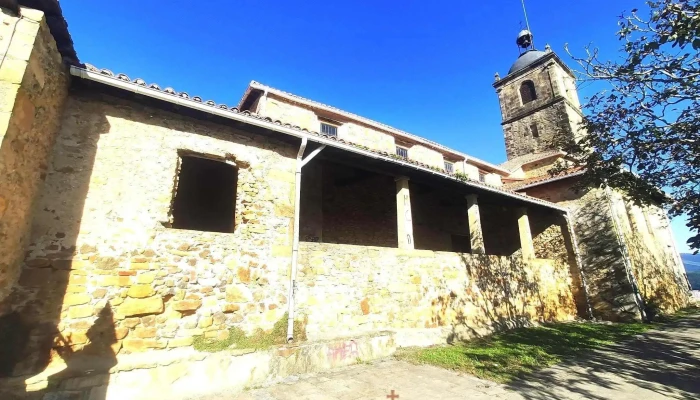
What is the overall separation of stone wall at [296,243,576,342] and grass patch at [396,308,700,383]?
0.54 m

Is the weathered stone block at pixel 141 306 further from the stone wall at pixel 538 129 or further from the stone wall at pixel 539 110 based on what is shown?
the stone wall at pixel 539 110

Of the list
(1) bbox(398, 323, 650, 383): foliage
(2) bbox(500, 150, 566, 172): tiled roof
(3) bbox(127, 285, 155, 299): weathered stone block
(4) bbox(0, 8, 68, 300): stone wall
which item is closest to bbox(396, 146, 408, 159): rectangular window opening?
(2) bbox(500, 150, 566, 172): tiled roof

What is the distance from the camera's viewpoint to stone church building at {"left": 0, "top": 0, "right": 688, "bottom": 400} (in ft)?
12.2

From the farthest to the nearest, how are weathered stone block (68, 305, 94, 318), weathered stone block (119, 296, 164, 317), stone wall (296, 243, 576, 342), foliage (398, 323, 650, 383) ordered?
stone wall (296, 243, 576, 342) < foliage (398, 323, 650, 383) < weathered stone block (119, 296, 164, 317) < weathered stone block (68, 305, 94, 318)

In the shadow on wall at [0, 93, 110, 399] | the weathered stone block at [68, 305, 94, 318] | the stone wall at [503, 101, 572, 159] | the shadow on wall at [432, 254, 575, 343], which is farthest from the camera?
the stone wall at [503, 101, 572, 159]

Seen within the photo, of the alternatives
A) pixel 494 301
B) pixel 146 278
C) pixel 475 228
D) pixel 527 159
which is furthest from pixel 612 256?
pixel 146 278

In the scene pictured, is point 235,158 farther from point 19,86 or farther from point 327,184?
point 327,184

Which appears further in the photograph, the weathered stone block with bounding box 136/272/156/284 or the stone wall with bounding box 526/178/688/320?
the stone wall with bounding box 526/178/688/320

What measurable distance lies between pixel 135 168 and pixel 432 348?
6.27 meters

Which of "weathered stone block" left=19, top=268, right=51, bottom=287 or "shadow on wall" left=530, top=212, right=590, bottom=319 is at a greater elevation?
"shadow on wall" left=530, top=212, right=590, bottom=319

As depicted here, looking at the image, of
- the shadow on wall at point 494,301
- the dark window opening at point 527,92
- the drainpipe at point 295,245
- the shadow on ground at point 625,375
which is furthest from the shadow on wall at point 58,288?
the dark window opening at point 527,92

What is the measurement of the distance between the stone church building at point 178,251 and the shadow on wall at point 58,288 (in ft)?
0.05

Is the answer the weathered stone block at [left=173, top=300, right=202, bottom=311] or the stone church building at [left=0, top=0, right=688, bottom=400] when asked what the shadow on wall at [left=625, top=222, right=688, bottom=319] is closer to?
the stone church building at [left=0, top=0, right=688, bottom=400]

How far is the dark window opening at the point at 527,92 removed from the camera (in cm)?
2073
